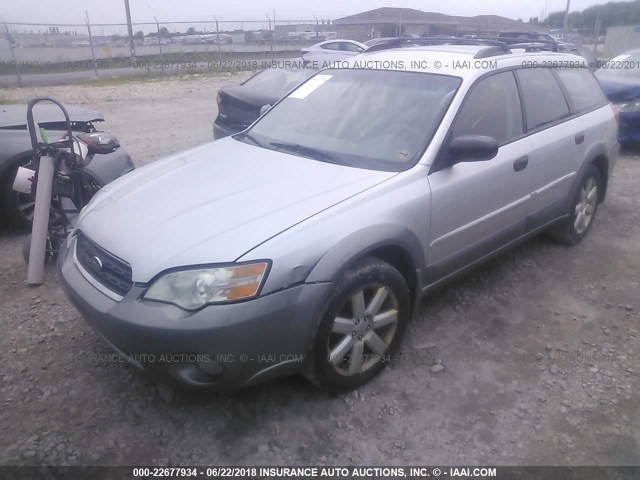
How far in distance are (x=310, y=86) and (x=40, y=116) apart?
2.79 metres

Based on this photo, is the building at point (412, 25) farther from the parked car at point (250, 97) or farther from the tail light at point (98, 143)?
the tail light at point (98, 143)

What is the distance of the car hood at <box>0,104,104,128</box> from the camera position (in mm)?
4769

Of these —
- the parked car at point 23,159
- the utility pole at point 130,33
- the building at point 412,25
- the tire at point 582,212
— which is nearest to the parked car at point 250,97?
the parked car at point 23,159

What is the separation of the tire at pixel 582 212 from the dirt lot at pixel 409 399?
0.65 m

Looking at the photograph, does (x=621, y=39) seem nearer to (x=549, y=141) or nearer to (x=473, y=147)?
(x=549, y=141)

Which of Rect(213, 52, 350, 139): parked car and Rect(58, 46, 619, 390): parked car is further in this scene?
Rect(213, 52, 350, 139): parked car

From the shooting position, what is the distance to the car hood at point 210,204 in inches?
91.1

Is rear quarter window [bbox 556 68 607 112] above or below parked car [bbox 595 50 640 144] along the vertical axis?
above

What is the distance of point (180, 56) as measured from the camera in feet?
73.0

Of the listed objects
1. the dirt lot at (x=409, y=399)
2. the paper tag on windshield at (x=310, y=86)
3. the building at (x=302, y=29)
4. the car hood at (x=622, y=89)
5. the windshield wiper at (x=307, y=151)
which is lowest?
the dirt lot at (x=409, y=399)

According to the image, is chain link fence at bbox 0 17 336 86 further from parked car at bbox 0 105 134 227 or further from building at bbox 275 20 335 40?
parked car at bbox 0 105 134 227

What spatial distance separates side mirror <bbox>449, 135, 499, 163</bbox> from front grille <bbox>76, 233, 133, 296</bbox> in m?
1.85

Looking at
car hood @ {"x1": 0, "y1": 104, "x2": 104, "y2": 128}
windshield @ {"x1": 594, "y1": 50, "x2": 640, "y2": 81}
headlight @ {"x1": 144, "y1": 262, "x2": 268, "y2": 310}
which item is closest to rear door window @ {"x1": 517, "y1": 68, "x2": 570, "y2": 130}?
headlight @ {"x1": 144, "y1": 262, "x2": 268, "y2": 310}

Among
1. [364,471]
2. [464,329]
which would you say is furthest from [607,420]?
[364,471]
